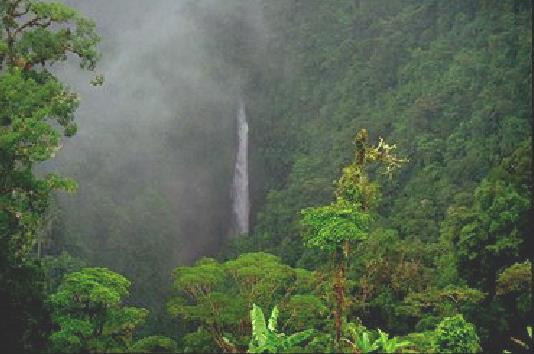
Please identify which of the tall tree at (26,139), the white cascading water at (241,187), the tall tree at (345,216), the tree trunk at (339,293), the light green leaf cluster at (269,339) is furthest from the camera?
the white cascading water at (241,187)

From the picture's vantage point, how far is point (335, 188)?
1166 inches

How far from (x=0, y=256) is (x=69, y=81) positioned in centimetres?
7119

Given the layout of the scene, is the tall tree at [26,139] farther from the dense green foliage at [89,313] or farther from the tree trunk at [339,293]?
the tree trunk at [339,293]

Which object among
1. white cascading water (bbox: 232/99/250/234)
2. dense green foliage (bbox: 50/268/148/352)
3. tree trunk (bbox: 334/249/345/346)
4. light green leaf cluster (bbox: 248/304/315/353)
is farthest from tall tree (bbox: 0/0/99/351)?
white cascading water (bbox: 232/99/250/234)

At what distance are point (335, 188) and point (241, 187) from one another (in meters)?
44.7

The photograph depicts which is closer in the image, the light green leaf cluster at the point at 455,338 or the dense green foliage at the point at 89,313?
the light green leaf cluster at the point at 455,338

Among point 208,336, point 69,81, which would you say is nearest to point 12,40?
point 208,336

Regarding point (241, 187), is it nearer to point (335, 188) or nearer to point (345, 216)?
point (335, 188)

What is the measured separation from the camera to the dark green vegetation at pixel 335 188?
17.2m

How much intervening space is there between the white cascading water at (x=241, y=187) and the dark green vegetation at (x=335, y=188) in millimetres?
1388

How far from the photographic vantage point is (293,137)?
75.3m

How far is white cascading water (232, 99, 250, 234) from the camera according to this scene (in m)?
71.5

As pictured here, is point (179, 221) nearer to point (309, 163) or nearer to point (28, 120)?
point (309, 163)

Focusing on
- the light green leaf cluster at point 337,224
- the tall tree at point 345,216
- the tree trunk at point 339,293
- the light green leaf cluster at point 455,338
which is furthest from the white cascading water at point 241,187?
the light green leaf cluster at point 455,338
